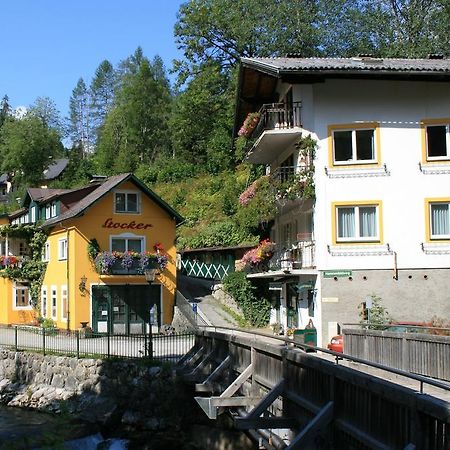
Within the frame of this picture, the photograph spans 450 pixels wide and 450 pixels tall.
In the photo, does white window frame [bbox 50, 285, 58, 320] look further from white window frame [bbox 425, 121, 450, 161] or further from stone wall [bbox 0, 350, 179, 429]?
white window frame [bbox 425, 121, 450, 161]

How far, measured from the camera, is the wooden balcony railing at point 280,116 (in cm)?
2950

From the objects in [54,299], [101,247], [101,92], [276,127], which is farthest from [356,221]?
[101,92]

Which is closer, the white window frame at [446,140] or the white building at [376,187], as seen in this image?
the white building at [376,187]

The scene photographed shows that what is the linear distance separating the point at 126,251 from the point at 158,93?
50.9 metres

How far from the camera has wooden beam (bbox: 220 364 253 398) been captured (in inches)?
651

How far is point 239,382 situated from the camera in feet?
54.7

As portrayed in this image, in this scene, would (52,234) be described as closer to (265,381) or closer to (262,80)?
(262,80)

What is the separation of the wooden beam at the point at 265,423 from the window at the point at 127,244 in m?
26.0

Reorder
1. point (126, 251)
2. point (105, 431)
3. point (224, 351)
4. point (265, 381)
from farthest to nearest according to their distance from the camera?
point (126, 251)
point (105, 431)
point (224, 351)
point (265, 381)

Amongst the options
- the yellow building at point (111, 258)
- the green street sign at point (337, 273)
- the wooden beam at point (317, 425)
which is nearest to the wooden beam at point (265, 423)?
the wooden beam at point (317, 425)

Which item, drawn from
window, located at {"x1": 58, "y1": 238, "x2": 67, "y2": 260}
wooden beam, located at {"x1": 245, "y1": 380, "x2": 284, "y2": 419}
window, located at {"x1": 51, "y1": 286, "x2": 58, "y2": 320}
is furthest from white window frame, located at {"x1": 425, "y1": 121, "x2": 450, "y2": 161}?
window, located at {"x1": 51, "y1": 286, "x2": 58, "y2": 320}

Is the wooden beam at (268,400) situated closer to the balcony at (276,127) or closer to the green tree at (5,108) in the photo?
the balcony at (276,127)

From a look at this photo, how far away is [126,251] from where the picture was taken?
126ft

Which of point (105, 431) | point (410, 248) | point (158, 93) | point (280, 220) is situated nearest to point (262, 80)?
point (280, 220)
